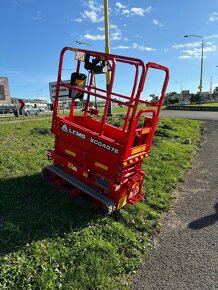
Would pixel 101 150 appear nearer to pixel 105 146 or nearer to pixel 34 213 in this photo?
pixel 105 146

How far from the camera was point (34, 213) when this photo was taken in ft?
15.8

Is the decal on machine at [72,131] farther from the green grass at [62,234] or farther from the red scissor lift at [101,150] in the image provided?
the green grass at [62,234]

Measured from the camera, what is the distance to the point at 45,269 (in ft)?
11.8

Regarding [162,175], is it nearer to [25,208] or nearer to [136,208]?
[136,208]

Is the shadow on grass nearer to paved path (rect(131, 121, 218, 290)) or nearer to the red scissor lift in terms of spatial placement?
the red scissor lift

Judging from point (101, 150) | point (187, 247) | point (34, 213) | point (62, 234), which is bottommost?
point (187, 247)

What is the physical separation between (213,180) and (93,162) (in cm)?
394

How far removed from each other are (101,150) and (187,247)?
2119 millimetres

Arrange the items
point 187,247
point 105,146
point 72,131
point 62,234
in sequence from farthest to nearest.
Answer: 1. point 72,131
2. point 105,146
3. point 187,247
4. point 62,234

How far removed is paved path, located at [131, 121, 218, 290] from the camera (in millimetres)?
3865

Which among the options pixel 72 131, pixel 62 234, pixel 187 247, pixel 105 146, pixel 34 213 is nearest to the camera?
pixel 62 234

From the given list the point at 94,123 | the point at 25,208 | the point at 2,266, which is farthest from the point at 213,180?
the point at 2,266

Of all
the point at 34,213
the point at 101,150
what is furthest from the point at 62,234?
the point at 101,150

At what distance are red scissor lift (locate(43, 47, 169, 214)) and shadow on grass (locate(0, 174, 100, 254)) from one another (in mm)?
279
